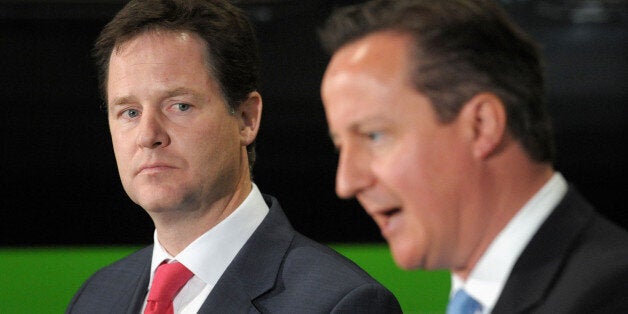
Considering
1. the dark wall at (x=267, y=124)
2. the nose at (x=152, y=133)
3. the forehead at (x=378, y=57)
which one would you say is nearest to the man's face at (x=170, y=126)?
the nose at (x=152, y=133)

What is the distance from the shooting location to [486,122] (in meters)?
1.20

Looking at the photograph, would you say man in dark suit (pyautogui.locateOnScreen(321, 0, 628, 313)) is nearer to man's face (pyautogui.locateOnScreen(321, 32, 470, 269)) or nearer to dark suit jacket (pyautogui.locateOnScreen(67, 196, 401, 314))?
man's face (pyautogui.locateOnScreen(321, 32, 470, 269))

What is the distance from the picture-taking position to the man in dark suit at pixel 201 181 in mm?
1895

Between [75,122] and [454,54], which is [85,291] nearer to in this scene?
[454,54]

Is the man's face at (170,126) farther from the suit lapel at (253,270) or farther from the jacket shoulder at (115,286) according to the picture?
the jacket shoulder at (115,286)

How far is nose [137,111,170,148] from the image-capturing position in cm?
190

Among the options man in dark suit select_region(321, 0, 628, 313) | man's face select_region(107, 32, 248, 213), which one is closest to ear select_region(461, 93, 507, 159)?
man in dark suit select_region(321, 0, 628, 313)

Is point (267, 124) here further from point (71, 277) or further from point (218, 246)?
point (218, 246)

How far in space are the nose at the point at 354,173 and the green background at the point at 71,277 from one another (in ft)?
7.39

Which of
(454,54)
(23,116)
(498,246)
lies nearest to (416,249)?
(498,246)

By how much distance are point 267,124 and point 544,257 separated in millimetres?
2744

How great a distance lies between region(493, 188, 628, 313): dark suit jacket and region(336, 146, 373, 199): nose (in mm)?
195

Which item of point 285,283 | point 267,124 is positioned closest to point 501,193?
point 285,283

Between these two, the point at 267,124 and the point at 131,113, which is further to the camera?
the point at 267,124
